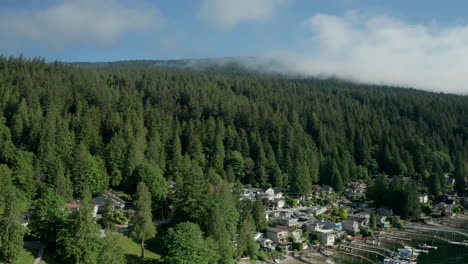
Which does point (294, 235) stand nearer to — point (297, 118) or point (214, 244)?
point (214, 244)

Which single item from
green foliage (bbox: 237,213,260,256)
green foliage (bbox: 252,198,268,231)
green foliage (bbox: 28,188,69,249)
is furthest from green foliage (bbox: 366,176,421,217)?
green foliage (bbox: 28,188,69,249)

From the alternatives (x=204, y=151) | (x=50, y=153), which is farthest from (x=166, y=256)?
(x=204, y=151)

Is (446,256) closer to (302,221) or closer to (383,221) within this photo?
(383,221)

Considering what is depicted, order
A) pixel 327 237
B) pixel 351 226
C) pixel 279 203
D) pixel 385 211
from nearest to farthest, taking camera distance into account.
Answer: pixel 327 237 < pixel 351 226 < pixel 279 203 < pixel 385 211

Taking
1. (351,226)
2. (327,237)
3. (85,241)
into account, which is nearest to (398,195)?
(351,226)

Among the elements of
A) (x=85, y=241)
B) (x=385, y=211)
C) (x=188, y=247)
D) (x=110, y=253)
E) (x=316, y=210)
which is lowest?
(x=385, y=211)
